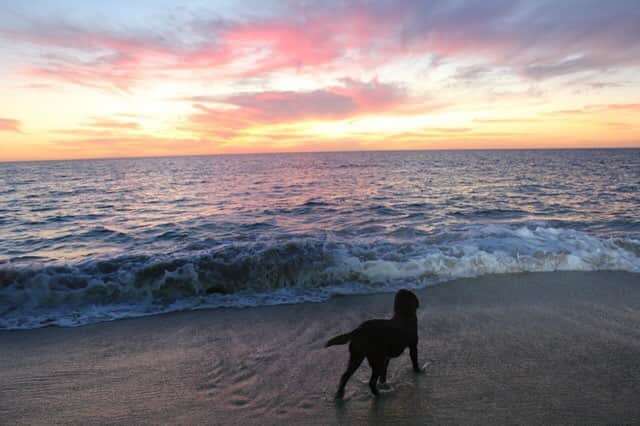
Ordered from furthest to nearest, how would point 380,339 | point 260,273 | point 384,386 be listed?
point 260,273
point 384,386
point 380,339

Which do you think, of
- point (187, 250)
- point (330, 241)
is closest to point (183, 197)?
point (187, 250)

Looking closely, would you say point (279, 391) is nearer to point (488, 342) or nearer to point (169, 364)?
point (169, 364)

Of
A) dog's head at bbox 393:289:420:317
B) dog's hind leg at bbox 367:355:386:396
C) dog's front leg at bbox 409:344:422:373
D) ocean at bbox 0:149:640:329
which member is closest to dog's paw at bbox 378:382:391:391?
dog's hind leg at bbox 367:355:386:396

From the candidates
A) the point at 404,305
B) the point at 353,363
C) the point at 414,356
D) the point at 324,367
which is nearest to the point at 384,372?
the point at 353,363

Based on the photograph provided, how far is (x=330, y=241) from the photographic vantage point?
8.93m

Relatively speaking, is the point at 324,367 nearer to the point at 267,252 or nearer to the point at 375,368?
the point at 375,368

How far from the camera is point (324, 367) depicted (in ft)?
11.7

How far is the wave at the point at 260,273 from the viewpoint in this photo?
18.7ft

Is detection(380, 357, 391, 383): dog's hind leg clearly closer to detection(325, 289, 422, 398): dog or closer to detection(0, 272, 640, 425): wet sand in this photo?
detection(325, 289, 422, 398): dog

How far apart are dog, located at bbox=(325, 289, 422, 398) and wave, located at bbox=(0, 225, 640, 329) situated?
9.66 ft

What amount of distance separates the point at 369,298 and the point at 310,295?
111 centimetres

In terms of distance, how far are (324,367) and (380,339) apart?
4.09 ft

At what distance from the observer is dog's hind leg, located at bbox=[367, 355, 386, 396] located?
8.92 feet

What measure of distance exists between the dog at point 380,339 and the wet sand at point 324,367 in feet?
1.47
